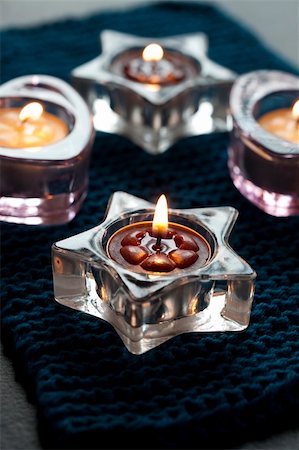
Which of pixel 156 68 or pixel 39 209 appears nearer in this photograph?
pixel 39 209

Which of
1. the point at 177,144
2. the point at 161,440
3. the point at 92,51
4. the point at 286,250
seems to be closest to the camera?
the point at 161,440

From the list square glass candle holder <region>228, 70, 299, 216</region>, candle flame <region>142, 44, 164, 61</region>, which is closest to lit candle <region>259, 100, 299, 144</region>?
square glass candle holder <region>228, 70, 299, 216</region>

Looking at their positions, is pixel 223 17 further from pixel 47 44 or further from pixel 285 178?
pixel 285 178

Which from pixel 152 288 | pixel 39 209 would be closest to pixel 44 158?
pixel 39 209

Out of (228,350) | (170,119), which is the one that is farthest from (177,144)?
(228,350)

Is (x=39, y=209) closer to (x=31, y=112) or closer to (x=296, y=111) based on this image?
(x=31, y=112)

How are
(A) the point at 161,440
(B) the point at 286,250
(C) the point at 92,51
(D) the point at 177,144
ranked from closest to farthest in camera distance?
(A) the point at 161,440
(B) the point at 286,250
(D) the point at 177,144
(C) the point at 92,51
